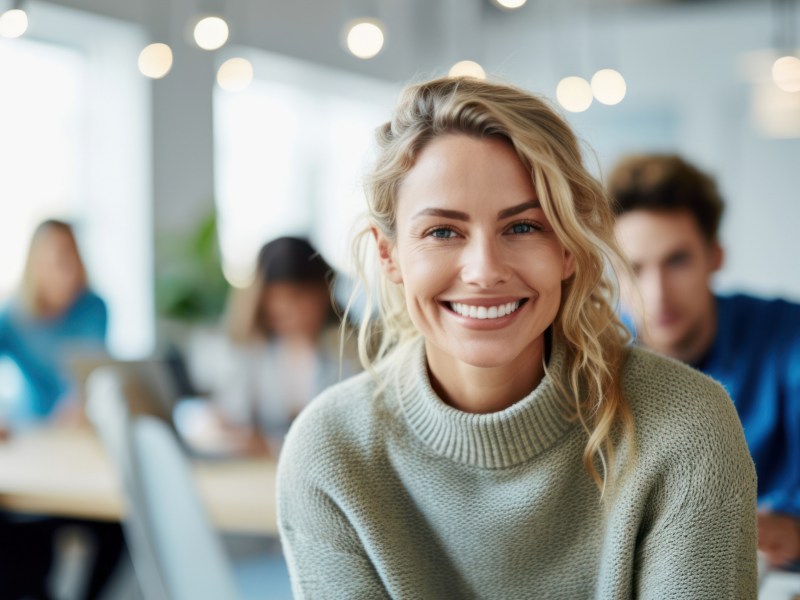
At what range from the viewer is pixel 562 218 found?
4.31ft

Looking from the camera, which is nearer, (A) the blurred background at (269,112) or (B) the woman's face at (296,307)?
(B) the woman's face at (296,307)

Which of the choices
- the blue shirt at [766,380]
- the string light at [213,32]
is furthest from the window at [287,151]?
the blue shirt at [766,380]

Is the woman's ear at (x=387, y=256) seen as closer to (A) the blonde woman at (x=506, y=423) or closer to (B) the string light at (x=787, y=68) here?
(A) the blonde woman at (x=506, y=423)

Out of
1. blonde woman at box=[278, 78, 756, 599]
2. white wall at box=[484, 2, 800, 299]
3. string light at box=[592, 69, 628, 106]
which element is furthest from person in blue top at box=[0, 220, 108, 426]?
white wall at box=[484, 2, 800, 299]

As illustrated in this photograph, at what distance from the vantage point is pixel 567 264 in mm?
1375

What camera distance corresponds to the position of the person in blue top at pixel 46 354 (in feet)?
12.0

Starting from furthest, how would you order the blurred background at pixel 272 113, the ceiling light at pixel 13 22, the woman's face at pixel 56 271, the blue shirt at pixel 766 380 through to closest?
the blurred background at pixel 272 113 < the woman's face at pixel 56 271 < the ceiling light at pixel 13 22 < the blue shirt at pixel 766 380

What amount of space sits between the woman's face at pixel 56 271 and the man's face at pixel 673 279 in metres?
2.57

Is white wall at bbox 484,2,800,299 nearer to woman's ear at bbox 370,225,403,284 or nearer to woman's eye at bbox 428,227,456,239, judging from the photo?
woman's ear at bbox 370,225,403,284

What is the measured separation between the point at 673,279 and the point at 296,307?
1357mm

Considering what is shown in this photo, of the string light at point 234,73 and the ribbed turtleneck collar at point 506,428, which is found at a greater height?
the string light at point 234,73

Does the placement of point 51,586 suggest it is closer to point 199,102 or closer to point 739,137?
point 199,102

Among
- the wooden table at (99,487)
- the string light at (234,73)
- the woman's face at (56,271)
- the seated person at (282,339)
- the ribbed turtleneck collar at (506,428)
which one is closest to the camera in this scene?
the ribbed turtleneck collar at (506,428)

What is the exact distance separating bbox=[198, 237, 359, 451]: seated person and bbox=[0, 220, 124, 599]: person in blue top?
30.2 inches
